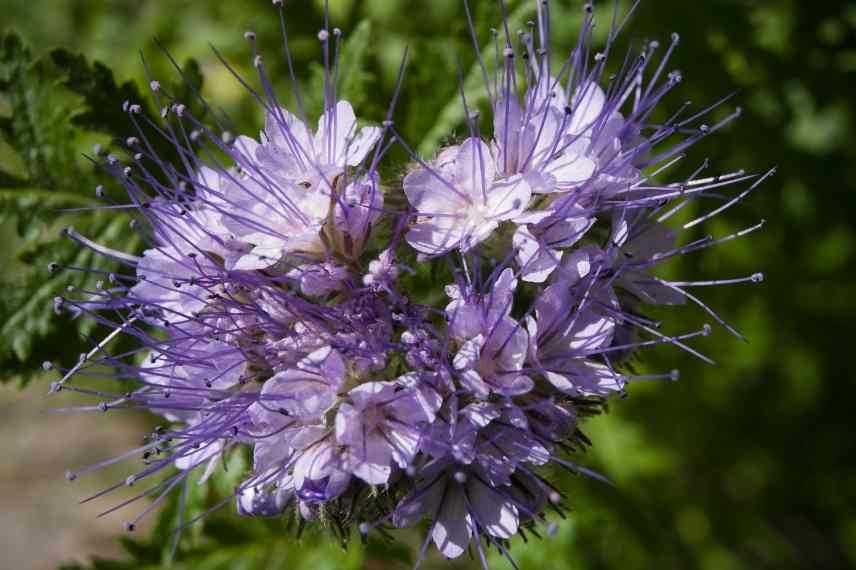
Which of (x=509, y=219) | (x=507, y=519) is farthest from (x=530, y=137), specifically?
(x=507, y=519)

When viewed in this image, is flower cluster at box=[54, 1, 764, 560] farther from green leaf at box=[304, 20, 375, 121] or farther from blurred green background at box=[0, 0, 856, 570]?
blurred green background at box=[0, 0, 856, 570]

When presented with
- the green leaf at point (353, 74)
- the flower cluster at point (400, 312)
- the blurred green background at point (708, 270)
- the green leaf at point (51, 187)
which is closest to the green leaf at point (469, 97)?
the blurred green background at point (708, 270)

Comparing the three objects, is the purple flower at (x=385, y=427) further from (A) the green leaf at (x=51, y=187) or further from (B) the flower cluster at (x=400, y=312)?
(A) the green leaf at (x=51, y=187)

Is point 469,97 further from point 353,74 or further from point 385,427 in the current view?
point 385,427

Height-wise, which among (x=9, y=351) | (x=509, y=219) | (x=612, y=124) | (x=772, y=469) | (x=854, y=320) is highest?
(x=612, y=124)

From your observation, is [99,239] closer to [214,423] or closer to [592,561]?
[214,423]

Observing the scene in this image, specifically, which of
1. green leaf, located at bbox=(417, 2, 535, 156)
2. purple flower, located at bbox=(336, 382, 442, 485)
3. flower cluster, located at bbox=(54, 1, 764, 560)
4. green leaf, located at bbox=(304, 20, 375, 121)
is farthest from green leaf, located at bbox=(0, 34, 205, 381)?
purple flower, located at bbox=(336, 382, 442, 485)

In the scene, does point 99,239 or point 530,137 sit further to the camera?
point 99,239

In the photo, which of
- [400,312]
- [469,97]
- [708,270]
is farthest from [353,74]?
[708,270]
